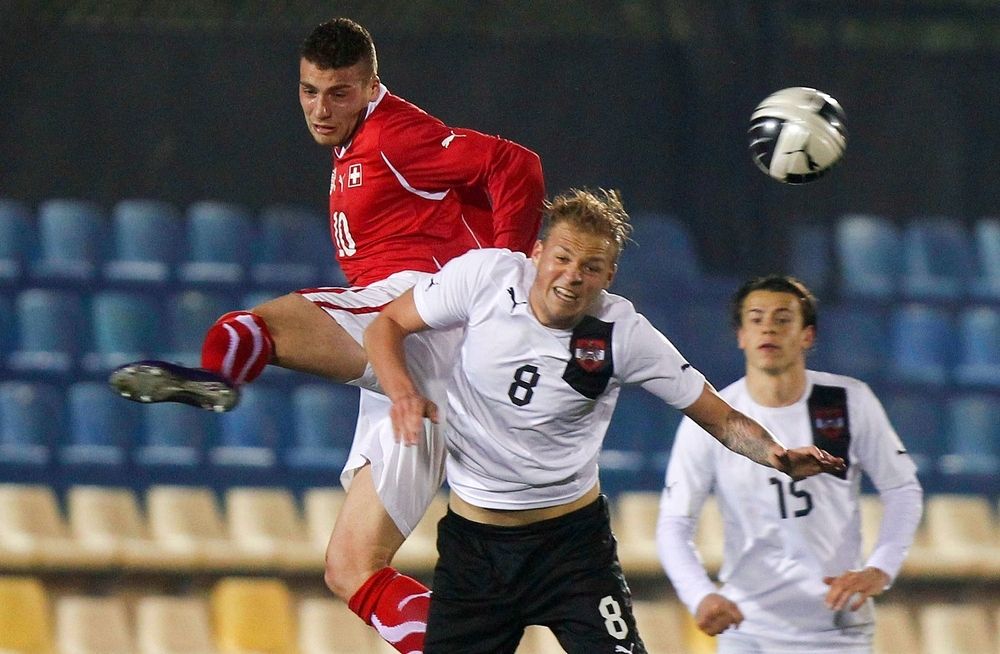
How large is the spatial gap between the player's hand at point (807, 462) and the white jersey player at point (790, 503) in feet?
2.02

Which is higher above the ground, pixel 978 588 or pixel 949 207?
pixel 949 207

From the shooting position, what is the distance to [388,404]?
318cm

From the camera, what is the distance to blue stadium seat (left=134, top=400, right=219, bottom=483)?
6238 millimetres

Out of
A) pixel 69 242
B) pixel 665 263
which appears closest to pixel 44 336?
pixel 69 242

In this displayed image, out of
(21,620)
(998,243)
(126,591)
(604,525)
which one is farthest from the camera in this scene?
(998,243)

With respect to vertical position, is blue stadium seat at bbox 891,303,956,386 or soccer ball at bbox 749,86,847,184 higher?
soccer ball at bbox 749,86,847,184

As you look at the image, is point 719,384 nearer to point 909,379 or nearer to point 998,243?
point 909,379

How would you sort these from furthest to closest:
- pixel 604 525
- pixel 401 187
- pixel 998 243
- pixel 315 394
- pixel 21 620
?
pixel 998 243
pixel 315 394
pixel 21 620
pixel 401 187
pixel 604 525

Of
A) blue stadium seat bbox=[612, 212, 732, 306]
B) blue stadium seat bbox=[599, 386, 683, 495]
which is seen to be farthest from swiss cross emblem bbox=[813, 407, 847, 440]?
blue stadium seat bbox=[612, 212, 732, 306]

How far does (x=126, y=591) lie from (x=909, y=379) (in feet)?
12.2

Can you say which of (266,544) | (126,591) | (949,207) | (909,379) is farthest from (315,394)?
(949,207)

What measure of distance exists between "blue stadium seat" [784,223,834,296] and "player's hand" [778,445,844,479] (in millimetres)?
4231

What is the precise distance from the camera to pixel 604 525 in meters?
2.90

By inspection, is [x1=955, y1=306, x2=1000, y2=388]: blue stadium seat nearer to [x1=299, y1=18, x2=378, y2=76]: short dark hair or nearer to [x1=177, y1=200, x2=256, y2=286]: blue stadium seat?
[x1=177, y1=200, x2=256, y2=286]: blue stadium seat
